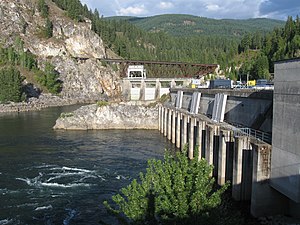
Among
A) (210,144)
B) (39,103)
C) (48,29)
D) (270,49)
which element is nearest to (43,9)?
(48,29)

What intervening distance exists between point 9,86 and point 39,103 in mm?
11068

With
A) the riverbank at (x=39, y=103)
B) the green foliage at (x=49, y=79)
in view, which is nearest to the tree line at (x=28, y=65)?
the green foliage at (x=49, y=79)

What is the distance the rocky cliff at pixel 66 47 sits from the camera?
470ft

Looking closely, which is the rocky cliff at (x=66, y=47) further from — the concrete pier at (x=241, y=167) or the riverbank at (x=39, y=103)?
the concrete pier at (x=241, y=167)

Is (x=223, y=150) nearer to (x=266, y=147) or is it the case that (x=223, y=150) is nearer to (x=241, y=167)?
(x=241, y=167)

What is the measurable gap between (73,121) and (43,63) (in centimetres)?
9007

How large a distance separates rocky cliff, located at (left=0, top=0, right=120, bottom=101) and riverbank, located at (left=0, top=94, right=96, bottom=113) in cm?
909

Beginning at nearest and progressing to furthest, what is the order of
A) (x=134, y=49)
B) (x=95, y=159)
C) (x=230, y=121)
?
(x=230, y=121) < (x=95, y=159) < (x=134, y=49)

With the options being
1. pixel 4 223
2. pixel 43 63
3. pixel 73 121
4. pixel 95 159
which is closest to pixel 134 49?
pixel 43 63

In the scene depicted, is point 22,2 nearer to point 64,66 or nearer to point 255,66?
point 64,66

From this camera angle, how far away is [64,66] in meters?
144

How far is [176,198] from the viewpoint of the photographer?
13.6 meters

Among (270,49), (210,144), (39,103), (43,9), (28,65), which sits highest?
(43,9)

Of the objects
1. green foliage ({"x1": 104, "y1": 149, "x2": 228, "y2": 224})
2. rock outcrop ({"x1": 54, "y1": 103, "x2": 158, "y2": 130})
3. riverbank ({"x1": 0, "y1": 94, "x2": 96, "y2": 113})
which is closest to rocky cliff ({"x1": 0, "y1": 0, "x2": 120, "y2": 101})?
riverbank ({"x1": 0, "y1": 94, "x2": 96, "y2": 113})
